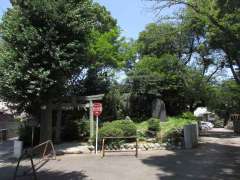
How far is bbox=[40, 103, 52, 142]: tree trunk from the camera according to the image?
21078 mm

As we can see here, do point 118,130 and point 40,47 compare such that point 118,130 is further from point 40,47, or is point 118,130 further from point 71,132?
point 40,47

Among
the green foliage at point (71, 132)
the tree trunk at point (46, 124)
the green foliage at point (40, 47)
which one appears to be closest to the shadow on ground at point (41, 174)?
the green foliage at point (40, 47)

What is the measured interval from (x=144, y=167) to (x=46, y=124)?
30.0ft

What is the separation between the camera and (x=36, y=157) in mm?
18016

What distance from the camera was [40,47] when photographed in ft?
62.0

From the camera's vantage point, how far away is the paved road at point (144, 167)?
12.0 m

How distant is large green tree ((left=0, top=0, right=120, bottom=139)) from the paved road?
394 centimetres

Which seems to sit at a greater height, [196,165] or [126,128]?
[126,128]

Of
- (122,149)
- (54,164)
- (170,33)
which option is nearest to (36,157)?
(54,164)

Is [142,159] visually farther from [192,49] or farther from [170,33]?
[192,49]

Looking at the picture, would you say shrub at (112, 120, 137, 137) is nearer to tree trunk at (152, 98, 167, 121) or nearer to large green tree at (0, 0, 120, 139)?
large green tree at (0, 0, 120, 139)

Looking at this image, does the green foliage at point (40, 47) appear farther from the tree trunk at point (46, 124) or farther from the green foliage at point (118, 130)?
the green foliage at point (118, 130)

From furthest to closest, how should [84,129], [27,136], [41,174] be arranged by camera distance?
[84,129]
[27,136]
[41,174]

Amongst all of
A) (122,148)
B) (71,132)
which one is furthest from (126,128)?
(71,132)
